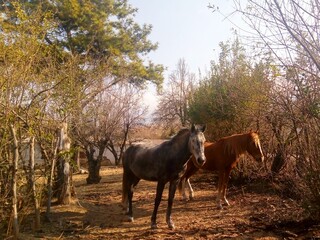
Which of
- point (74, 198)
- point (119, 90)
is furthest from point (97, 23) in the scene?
point (74, 198)

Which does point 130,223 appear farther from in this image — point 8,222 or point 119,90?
point 119,90

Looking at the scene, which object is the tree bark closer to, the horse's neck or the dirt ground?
the dirt ground

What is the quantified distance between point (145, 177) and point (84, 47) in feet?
30.0

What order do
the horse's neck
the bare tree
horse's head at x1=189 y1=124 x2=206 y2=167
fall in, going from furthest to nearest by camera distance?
the bare tree → the horse's neck → horse's head at x1=189 y1=124 x2=206 y2=167

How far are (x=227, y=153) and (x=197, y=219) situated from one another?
2.07 m

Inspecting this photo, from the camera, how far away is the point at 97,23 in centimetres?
1442

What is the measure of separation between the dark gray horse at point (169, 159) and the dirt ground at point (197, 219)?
0.46m

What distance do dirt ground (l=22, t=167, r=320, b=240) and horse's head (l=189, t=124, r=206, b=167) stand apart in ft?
4.56

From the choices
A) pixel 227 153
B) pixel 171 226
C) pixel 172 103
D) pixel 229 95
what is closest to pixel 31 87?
pixel 171 226

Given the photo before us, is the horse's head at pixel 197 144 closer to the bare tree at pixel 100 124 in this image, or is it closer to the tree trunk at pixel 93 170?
the bare tree at pixel 100 124

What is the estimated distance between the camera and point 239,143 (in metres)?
7.98

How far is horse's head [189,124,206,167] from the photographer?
5.67 m

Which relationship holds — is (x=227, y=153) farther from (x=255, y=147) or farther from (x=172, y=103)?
(x=172, y=103)

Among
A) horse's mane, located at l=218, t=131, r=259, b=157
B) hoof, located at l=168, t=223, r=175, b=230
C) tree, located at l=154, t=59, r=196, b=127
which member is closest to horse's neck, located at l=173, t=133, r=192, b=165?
hoof, located at l=168, t=223, r=175, b=230
